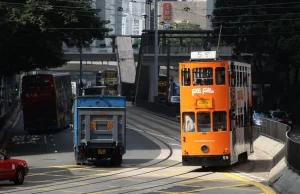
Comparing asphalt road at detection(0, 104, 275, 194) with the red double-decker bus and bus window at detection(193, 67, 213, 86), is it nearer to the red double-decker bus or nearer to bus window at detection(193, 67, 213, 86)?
bus window at detection(193, 67, 213, 86)

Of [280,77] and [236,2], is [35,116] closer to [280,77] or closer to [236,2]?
[236,2]

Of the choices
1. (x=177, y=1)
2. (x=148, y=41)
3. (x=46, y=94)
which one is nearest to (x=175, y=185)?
(x=46, y=94)

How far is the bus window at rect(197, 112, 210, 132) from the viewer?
23734mm

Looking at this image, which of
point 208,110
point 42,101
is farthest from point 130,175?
point 42,101

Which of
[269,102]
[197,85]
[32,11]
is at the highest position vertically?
[32,11]

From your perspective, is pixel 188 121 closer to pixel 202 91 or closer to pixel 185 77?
pixel 202 91

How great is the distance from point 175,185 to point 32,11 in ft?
59.2

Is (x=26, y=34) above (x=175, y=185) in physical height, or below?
above

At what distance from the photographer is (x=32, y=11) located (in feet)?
115

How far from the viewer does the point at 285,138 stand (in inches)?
1062

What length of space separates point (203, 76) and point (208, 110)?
4.20 feet

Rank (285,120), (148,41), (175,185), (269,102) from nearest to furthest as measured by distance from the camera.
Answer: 1. (175,185)
2. (285,120)
3. (269,102)
4. (148,41)

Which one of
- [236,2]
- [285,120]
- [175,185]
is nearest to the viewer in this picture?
[175,185]

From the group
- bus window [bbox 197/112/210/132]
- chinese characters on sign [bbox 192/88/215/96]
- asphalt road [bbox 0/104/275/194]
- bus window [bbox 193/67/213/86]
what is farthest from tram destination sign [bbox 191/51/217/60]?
asphalt road [bbox 0/104/275/194]
